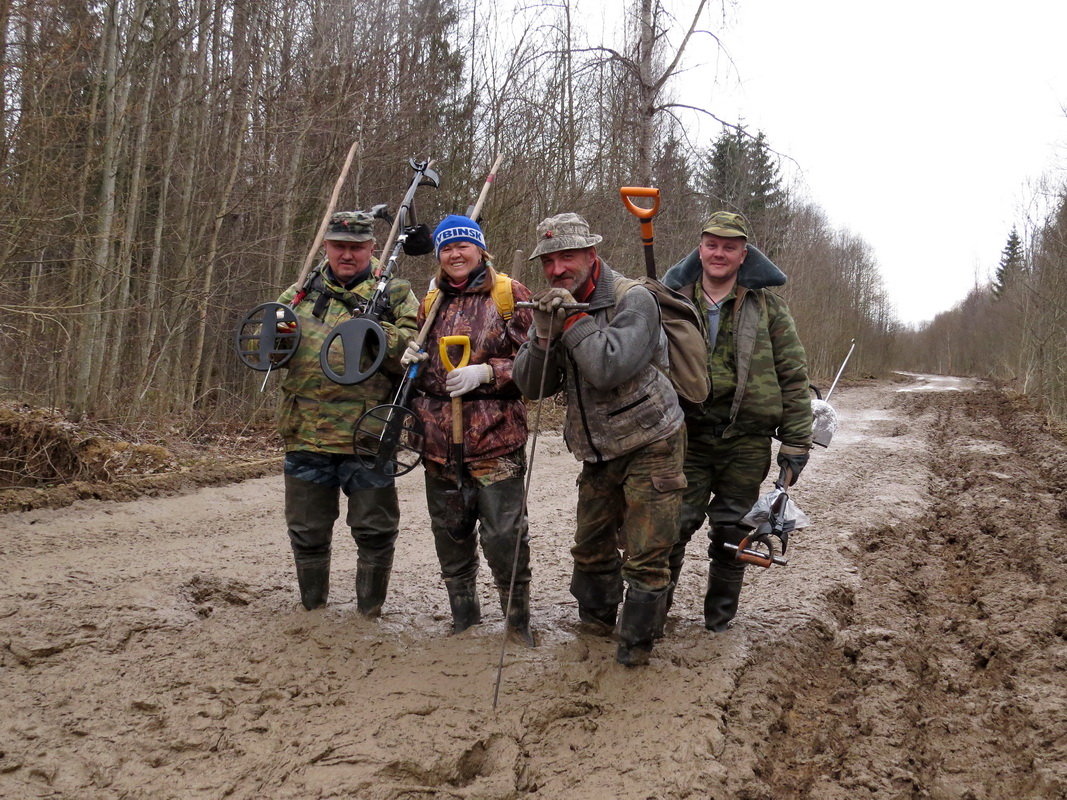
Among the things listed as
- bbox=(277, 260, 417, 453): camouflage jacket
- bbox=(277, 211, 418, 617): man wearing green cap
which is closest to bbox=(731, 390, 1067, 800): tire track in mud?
bbox=(277, 211, 418, 617): man wearing green cap

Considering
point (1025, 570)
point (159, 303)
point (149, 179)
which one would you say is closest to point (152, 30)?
point (149, 179)

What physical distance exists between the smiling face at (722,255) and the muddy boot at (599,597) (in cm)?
170

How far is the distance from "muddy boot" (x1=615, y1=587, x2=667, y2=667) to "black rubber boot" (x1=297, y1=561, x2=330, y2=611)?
1658 millimetres

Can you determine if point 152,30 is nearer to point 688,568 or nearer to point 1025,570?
point 688,568

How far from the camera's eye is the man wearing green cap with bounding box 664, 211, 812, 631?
4.34m

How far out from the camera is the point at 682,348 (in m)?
4.07

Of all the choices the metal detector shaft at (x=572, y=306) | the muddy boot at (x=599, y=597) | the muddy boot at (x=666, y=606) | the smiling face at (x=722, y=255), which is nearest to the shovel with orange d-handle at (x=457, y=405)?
the metal detector shaft at (x=572, y=306)

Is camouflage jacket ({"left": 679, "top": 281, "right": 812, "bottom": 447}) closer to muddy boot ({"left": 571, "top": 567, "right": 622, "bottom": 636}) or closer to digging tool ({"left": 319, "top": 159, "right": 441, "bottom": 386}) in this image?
muddy boot ({"left": 571, "top": 567, "right": 622, "bottom": 636})

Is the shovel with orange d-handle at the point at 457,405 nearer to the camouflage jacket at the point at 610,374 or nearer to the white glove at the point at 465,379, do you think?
the white glove at the point at 465,379

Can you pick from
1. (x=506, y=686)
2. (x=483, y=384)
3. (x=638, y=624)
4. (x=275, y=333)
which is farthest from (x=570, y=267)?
(x=506, y=686)

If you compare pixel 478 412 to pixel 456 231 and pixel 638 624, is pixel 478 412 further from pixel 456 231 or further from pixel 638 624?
pixel 638 624

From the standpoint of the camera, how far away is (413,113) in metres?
14.1

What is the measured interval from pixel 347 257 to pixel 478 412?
1.14m

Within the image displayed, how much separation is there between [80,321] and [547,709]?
8.75 metres
